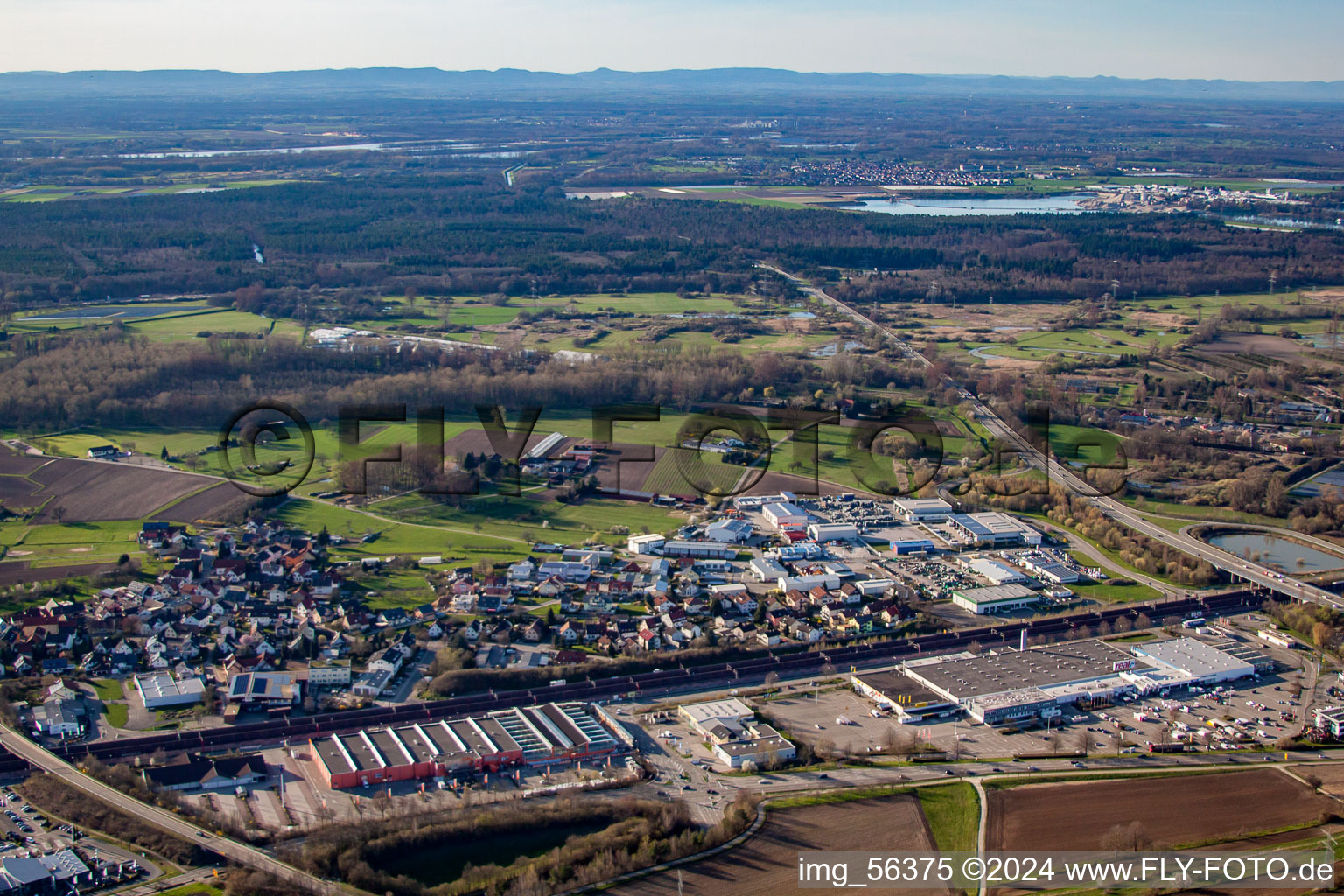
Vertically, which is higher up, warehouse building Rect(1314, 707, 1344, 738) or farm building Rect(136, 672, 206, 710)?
warehouse building Rect(1314, 707, 1344, 738)

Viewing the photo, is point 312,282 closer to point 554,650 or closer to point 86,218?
point 86,218

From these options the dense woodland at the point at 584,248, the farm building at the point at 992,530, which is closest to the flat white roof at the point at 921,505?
the farm building at the point at 992,530

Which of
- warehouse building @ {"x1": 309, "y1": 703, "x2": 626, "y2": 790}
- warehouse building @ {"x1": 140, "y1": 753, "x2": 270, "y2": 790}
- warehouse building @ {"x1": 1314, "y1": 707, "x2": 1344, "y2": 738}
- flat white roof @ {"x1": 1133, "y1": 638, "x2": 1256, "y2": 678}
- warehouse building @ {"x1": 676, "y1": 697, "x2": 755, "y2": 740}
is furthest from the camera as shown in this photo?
flat white roof @ {"x1": 1133, "y1": 638, "x2": 1256, "y2": 678}

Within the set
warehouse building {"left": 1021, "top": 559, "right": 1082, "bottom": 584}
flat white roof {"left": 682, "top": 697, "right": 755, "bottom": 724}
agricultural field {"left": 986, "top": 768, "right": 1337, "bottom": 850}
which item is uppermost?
warehouse building {"left": 1021, "top": 559, "right": 1082, "bottom": 584}

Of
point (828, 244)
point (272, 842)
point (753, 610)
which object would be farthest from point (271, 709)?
point (828, 244)

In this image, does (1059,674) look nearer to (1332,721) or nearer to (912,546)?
(1332,721)

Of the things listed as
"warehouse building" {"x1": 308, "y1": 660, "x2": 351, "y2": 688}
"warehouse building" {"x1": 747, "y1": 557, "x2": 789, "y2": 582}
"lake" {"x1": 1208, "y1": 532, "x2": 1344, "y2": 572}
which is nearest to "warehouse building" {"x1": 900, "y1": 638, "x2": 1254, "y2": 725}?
"warehouse building" {"x1": 747, "y1": 557, "x2": 789, "y2": 582}

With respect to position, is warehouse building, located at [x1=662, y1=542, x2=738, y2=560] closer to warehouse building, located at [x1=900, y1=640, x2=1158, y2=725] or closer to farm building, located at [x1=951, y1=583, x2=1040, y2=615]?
farm building, located at [x1=951, y1=583, x2=1040, y2=615]

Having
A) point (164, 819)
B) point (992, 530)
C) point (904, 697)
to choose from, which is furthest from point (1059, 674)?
point (164, 819)
